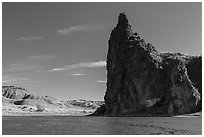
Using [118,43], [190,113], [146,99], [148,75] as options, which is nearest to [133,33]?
[118,43]

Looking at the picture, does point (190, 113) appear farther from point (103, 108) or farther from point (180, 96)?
point (103, 108)

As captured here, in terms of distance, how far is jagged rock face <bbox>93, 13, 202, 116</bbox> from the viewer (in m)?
137

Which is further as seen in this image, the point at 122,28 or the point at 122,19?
the point at 122,19

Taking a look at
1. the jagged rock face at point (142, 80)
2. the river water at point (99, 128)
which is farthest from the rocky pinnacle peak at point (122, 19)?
the river water at point (99, 128)

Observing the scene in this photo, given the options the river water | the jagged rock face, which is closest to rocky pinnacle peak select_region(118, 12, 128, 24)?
the jagged rock face

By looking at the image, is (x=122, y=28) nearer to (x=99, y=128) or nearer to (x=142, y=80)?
(x=142, y=80)

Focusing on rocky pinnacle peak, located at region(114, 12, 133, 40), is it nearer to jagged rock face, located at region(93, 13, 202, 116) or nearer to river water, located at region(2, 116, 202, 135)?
jagged rock face, located at region(93, 13, 202, 116)

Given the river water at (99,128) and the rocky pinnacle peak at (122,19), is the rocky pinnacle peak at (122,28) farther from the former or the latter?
the river water at (99,128)

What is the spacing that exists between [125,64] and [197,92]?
137 feet

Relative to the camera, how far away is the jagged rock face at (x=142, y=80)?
136625 mm

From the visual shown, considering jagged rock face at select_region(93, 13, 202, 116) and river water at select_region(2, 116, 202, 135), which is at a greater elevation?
jagged rock face at select_region(93, 13, 202, 116)

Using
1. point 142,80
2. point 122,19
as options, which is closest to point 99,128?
point 142,80

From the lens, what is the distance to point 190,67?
159625mm

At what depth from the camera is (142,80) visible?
151750 mm
